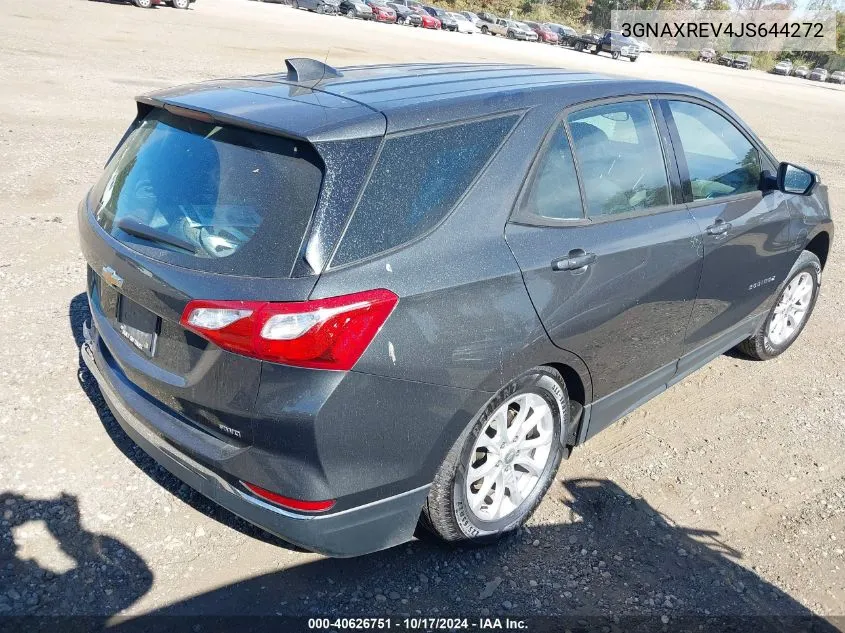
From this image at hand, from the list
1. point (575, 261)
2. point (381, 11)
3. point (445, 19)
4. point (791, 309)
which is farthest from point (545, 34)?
point (575, 261)

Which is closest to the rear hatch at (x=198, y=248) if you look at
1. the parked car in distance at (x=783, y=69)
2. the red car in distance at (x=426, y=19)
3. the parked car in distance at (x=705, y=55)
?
the red car in distance at (x=426, y=19)

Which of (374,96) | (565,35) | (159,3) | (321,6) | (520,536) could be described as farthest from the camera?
(565,35)

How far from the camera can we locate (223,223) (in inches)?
95.0

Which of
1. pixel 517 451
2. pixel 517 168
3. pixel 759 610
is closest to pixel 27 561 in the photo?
pixel 517 451

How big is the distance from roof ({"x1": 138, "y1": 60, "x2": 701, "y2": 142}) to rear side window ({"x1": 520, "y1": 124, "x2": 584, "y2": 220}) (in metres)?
0.20

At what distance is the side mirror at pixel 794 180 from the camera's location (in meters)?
4.20

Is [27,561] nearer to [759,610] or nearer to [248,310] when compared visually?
[248,310]

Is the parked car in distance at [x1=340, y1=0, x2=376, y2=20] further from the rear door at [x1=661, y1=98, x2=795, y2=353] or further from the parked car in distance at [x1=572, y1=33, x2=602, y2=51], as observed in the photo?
the rear door at [x1=661, y1=98, x2=795, y2=353]

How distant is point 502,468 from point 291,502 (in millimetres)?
994

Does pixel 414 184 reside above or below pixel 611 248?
above

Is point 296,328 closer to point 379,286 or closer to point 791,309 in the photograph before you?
point 379,286

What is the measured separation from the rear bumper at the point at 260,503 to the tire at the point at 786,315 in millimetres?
3194

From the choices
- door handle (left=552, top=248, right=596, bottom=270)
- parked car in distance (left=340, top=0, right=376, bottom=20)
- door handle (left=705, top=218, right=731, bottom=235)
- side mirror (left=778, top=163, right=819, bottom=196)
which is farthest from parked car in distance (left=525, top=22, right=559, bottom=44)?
door handle (left=552, top=248, right=596, bottom=270)

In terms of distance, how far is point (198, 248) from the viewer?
94.5 inches
